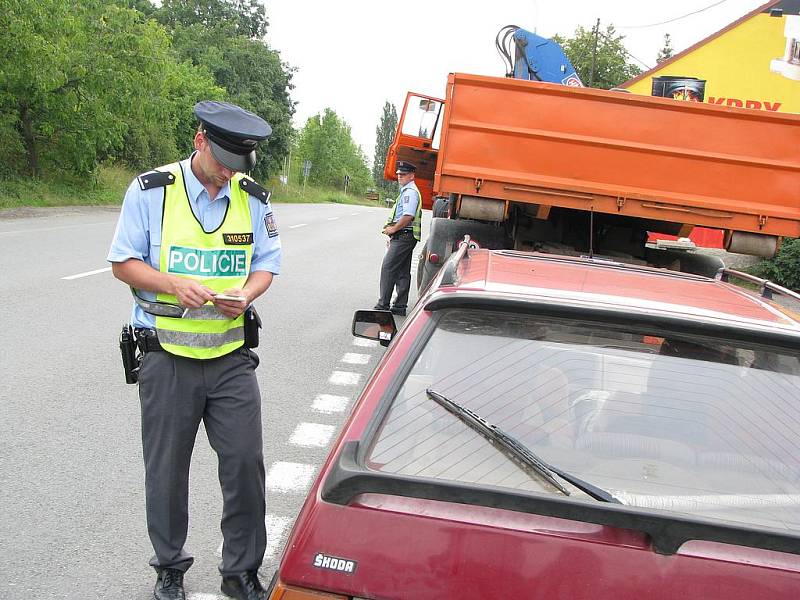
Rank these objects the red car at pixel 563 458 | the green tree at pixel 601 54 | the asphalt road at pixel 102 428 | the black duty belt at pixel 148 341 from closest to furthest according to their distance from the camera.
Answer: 1. the red car at pixel 563 458
2. the black duty belt at pixel 148 341
3. the asphalt road at pixel 102 428
4. the green tree at pixel 601 54

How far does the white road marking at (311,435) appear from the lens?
5.72m

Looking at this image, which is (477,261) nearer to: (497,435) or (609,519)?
(497,435)

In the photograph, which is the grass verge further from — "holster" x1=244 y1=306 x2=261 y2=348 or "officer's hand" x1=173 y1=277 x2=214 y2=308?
"officer's hand" x1=173 y1=277 x2=214 y2=308

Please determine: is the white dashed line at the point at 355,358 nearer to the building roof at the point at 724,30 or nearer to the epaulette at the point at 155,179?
the epaulette at the point at 155,179

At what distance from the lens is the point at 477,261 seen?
328 cm

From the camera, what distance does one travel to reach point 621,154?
25.1 feet

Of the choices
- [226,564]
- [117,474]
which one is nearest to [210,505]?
[117,474]

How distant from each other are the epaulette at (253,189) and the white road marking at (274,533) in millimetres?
1456

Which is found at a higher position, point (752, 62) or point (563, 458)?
point (752, 62)

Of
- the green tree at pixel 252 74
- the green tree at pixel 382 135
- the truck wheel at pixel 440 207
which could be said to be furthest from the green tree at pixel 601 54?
the green tree at pixel 382 135

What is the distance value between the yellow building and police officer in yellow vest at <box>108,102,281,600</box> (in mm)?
27558

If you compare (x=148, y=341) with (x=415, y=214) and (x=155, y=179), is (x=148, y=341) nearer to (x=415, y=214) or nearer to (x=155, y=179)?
(x=155, y=179)

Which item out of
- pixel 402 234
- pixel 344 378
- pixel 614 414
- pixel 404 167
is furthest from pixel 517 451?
pixel 402 234

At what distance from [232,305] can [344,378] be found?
4.29 meters
